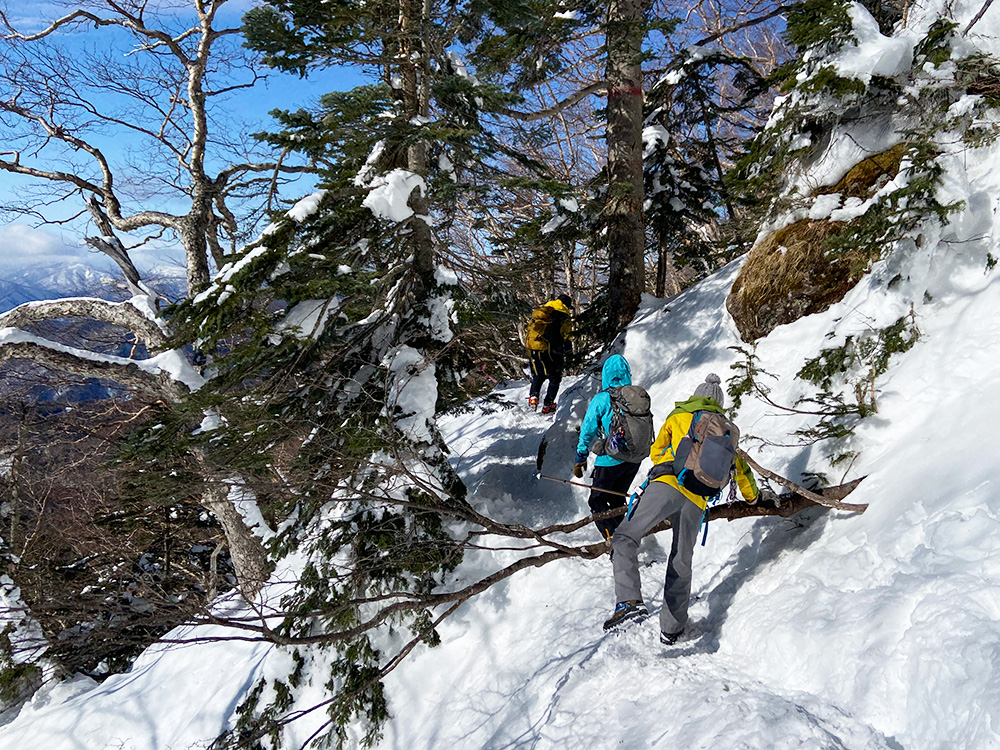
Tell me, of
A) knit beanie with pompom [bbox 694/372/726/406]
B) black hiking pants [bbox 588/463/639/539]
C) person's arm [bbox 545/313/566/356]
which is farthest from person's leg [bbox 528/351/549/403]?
knit beanie with pompom [bbox 694/372/726/406]

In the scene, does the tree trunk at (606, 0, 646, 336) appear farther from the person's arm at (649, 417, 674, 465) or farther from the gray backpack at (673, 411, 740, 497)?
the gray backpack at (673, 411, 740, 497)

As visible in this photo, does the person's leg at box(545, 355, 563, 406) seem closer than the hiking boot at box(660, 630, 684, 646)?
No

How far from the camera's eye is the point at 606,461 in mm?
5047

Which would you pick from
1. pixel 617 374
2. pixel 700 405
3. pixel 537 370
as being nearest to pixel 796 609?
pixel 700 405

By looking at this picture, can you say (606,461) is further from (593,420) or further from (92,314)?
(92,314)

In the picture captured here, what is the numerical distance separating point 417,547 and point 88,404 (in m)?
9.42

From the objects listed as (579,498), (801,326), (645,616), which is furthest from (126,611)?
(801,326)

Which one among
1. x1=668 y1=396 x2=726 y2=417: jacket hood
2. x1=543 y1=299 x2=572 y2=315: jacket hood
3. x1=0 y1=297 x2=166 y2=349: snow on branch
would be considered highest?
x1=0 y1=297 x2=166 y2=349: snow on branch

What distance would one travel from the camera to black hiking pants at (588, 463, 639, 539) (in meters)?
5.08

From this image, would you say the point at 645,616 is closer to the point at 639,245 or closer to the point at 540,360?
the point at 540,360

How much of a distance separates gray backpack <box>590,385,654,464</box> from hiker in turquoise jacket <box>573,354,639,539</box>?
0.29ft

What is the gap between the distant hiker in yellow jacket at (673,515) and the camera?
12.1ft

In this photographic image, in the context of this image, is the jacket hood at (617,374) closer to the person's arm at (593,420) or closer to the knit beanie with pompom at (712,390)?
the person's arm at (593,420)

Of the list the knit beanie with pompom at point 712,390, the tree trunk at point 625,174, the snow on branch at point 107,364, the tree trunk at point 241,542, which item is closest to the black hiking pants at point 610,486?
the knit beanie with pompom at point 712,390
